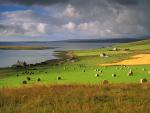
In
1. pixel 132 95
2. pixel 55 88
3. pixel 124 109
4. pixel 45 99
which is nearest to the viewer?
pixel 124 109

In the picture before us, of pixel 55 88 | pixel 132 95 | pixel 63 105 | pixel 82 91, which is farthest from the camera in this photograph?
pixel 55 88

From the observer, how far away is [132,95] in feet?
58.3

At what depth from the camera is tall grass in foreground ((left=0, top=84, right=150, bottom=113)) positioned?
13.9 meters

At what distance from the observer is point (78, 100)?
16.2 meters

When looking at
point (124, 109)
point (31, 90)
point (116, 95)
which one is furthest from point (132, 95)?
point (31, 90)

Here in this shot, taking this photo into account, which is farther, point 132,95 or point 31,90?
point 31,90

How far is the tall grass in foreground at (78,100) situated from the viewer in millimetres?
13898

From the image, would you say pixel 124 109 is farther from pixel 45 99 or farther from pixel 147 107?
pixel 45 99

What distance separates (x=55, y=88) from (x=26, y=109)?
20.6ft

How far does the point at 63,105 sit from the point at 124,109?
2.76 m

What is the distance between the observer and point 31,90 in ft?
65.9

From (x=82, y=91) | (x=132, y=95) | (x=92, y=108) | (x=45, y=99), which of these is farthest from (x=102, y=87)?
(x=92, y=108)

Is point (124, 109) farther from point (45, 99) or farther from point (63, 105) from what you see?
point (45, 99)

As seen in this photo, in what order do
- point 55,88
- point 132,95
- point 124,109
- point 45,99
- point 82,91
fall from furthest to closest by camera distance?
point 55,88 → point 82,91 → point 132,95 → point 45,99 → point 124,109
